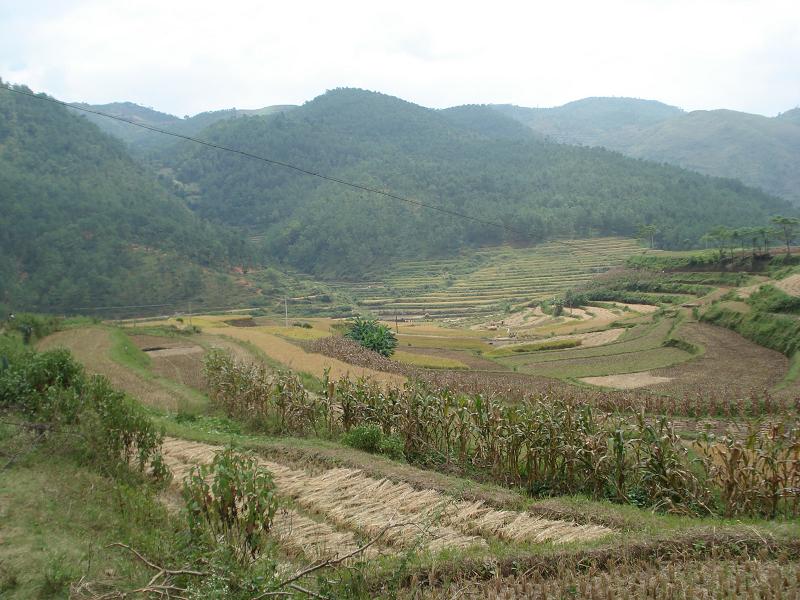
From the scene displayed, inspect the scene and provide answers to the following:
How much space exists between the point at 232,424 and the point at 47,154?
6397cm

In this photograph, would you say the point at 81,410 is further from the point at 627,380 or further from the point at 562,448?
the point at 627,380

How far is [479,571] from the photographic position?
535cm

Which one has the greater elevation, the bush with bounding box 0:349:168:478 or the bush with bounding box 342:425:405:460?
the bush with bounding box 0:349:168:478

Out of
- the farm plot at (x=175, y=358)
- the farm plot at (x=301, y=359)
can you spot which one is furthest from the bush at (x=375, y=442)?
the farm plot at (x=175, y=358)

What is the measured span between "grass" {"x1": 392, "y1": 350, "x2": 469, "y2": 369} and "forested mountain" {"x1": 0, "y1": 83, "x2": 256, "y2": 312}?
30018 millimetres

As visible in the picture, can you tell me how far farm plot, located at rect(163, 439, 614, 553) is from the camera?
253 inches

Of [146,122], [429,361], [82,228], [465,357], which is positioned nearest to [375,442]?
[429,361]

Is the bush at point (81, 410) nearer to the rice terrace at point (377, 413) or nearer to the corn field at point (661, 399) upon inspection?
the rice terrace at point (377, 413)

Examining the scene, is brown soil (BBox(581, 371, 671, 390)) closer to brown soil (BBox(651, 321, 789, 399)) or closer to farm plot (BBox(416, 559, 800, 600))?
brown soil (BBox(651, 321, 789, 399))

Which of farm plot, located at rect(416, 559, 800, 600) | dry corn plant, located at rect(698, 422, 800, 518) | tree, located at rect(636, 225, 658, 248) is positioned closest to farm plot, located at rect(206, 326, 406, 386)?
dry corn plant, located at rect(698, 422, 800, 518)

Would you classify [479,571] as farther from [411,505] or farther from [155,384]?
[155,384]

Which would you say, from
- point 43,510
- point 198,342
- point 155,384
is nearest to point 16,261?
point 198,342

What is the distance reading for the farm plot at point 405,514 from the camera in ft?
21.1

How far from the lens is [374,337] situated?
29.5 m
